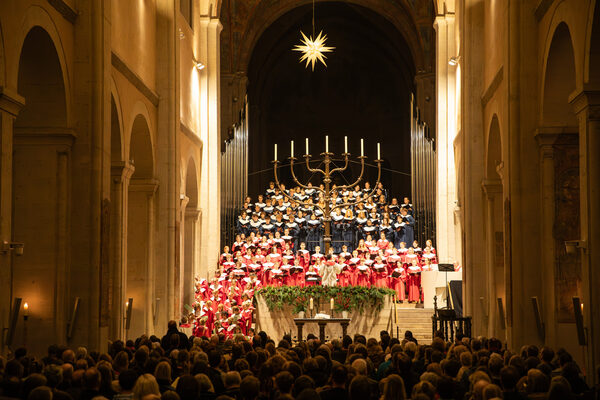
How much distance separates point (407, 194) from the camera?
3597cm

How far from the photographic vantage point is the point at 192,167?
23672 millimetres

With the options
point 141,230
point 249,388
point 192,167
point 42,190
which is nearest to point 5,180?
point 42,190

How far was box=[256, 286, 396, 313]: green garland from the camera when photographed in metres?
18.3

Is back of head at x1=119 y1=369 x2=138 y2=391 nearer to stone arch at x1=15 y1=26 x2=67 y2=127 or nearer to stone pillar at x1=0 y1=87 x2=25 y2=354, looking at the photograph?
stone pillar at x1=0 y1=87 x2=25 y2=354

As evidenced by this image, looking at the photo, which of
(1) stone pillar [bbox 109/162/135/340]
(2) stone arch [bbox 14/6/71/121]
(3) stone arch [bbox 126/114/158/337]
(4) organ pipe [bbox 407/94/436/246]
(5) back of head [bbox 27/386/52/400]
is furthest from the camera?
(4) organ pipe [bbox 407/94/436/246]

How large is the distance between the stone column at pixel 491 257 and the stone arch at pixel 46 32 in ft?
27.6

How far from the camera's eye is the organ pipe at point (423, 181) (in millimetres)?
26109

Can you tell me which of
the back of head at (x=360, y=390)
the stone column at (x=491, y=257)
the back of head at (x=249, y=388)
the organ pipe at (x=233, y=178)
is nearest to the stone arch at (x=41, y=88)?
the back of head at (x=249, y=388)

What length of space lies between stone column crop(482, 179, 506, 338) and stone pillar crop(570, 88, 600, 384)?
564 centimetres

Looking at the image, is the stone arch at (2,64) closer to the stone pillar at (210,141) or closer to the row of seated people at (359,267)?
the row of seated people at (359,267)

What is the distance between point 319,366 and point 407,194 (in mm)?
29178

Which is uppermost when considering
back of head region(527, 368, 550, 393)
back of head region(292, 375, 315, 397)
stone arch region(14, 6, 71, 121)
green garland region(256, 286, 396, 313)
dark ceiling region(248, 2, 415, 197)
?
dark ceiling region(248, 2, 415, 197)

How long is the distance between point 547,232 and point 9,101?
7.52m

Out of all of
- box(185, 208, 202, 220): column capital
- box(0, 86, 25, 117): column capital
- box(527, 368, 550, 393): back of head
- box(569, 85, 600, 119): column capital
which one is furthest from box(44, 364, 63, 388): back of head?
box(185, 208, 202, 220): column capital
